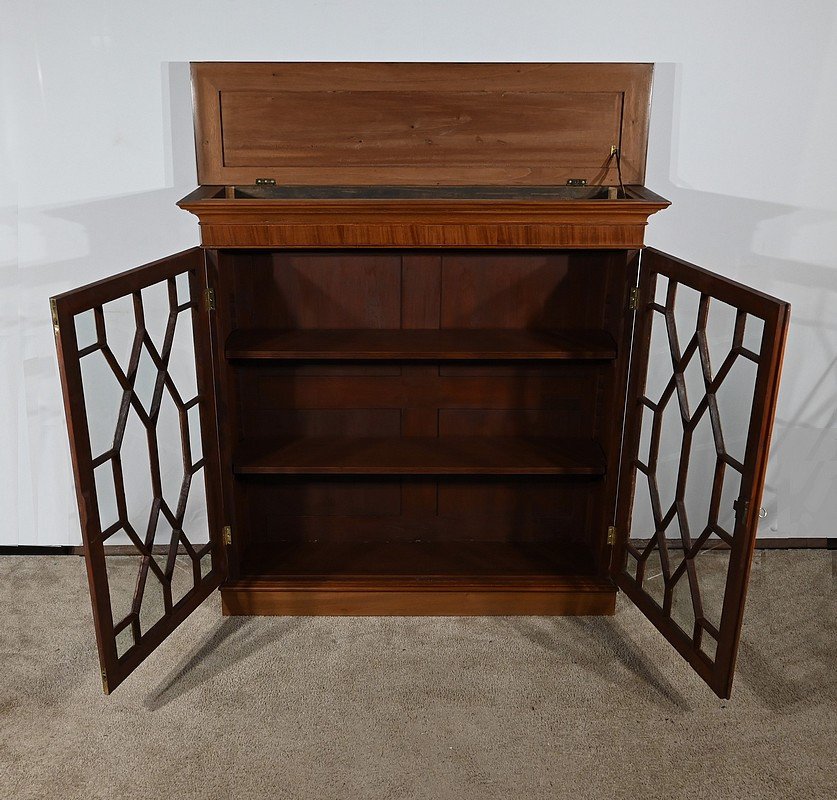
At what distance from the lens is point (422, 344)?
238 cm

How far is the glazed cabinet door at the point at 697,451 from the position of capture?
178cm

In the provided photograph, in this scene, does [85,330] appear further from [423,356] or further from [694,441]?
[694,441]

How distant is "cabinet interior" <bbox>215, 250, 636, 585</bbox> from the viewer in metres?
2.41

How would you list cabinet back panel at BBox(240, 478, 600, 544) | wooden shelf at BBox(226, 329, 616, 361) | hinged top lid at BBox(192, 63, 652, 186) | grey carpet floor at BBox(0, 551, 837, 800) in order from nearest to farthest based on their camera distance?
grey carpet floor at BBox(0, 551, 837, 800) → wooden shelf at BBox(226, 329, 616, 361) → hinged top lid at BBox(192, 63, 652, 186) → cabinet back panel at BBox(240, 478, 600, 544)

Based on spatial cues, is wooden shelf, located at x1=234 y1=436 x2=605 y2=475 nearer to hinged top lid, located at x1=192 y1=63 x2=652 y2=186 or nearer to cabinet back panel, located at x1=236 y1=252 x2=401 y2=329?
cabinet back panel, located at x1=236 y1=252 x2=401 y2=329

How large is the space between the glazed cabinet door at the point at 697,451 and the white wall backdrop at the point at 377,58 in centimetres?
28

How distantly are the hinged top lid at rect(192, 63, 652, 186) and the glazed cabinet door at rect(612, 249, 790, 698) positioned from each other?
0.50m

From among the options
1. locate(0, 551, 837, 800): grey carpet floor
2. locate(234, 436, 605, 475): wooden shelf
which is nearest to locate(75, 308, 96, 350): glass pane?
locate(234, 436, 605, 475): wooden shelf

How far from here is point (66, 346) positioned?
169 cm

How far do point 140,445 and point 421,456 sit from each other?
1018 millimetres

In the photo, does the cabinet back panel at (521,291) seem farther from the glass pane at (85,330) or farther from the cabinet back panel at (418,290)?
the glass pane at (85,330)

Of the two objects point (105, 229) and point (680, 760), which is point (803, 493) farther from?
point (105, 229)

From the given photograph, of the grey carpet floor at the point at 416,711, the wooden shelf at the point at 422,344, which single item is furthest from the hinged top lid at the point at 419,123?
the grey carpet floor at the point at 416,711

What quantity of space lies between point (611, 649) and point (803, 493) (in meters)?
1.05
